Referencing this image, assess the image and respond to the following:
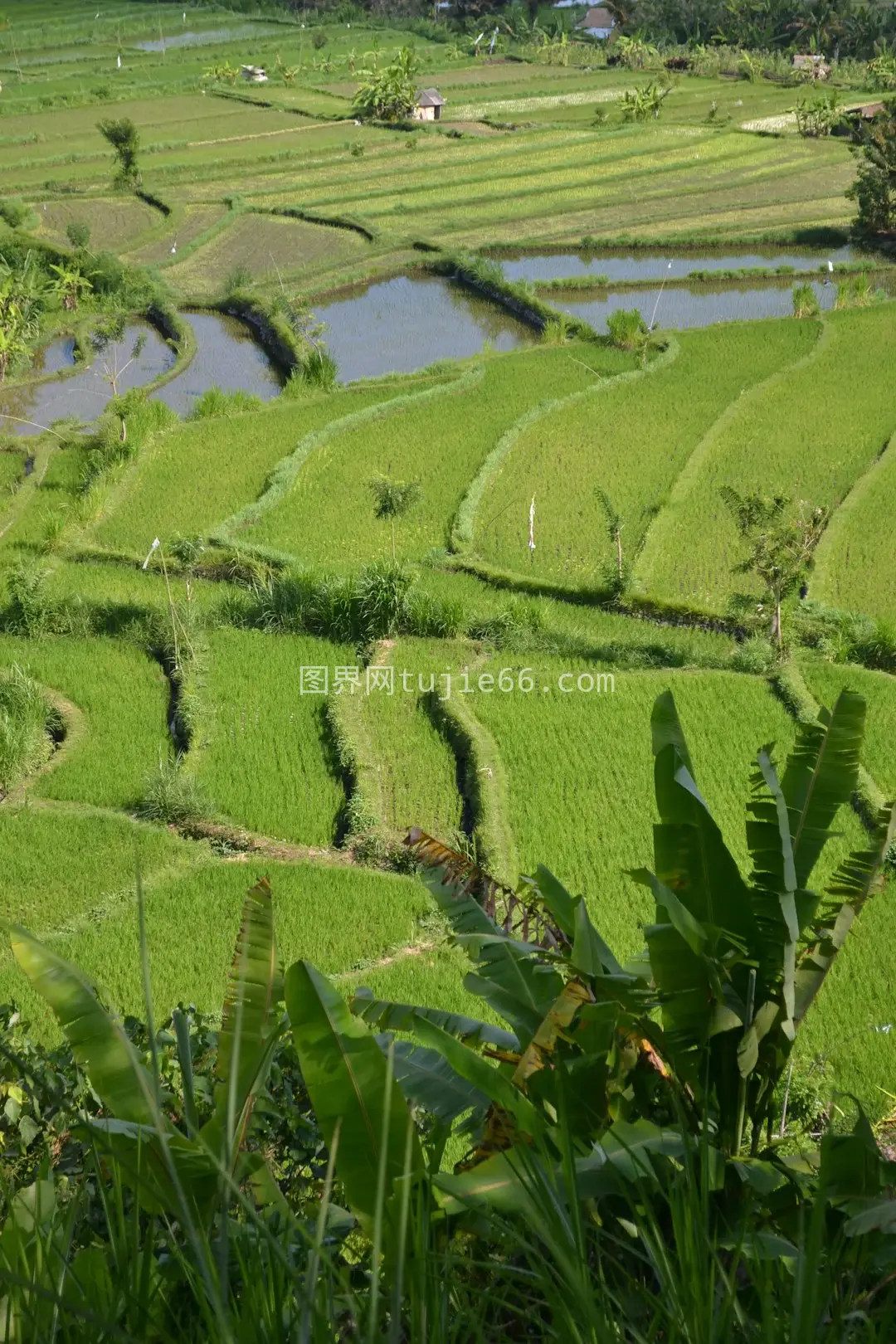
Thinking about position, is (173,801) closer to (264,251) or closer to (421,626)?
(421,626)

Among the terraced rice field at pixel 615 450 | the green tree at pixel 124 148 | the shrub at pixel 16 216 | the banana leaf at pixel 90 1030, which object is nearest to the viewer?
the banana leaf at pixel 90 1030

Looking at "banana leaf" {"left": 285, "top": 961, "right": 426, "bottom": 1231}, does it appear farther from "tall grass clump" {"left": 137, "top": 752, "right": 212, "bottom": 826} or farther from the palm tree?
the palm tree

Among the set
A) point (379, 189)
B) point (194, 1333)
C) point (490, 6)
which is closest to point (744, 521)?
point (194, 1333)

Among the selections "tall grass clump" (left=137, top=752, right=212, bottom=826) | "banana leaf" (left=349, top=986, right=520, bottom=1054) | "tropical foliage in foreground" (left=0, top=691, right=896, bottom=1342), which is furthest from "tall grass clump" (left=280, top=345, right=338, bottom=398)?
"banana leaf" (left=349, top=986, right=520, bottom=1054)

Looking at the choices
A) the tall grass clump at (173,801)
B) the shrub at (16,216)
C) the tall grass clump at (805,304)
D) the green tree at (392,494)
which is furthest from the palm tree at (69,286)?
the tall grass clump at (173,801)

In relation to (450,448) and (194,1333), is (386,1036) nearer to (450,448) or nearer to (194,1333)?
(194,1333)

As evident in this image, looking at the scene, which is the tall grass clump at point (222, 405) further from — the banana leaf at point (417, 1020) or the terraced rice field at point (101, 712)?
the banana leaf at point (417, 1020)

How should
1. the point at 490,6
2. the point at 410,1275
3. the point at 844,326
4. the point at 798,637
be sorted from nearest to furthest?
the point at 410,1275 < the point at 798,637 < the point at 844,326 < the point at 490,6
